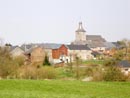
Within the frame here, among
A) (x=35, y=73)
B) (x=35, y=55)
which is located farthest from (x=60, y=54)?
(x=35, y=73)

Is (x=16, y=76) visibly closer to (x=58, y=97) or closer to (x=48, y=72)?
(x=48, y=72)

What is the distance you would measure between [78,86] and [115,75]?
987 cm

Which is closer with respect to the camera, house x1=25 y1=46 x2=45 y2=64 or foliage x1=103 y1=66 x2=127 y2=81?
foliage x1=103 y1=66 x2=127 y2=81

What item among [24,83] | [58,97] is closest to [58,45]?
[24,83]

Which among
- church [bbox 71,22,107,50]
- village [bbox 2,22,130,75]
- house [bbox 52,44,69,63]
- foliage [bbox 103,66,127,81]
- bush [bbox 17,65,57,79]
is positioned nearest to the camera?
foliage [bbox 103,66,127,81]

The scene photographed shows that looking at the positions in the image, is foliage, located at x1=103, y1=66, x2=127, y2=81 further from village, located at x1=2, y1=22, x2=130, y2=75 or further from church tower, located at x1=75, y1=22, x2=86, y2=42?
church tower, located at x1=75, y1=22, x2=86, y2=42

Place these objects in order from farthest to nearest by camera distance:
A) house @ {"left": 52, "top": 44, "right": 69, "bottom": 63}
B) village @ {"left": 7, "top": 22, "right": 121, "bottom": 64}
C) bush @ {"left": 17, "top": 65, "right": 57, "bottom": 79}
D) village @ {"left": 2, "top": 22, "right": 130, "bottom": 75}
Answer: house @ {"left": 52, "top": 44, "right": 69, "bottom": 63}, village @ {"left": 7, "top": 22, "right": 121, "bottom": 64}, village @ {"left": 2, "top": 22, "right": 130, "bottom": 75}, bush @ {"left": 17, "top": 65, "right": 57, "bottom": 79}

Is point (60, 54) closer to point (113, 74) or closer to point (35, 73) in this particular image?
point (35, 73)

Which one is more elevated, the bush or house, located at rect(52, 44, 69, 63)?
house, located at rect(52, 44, 69, 63)

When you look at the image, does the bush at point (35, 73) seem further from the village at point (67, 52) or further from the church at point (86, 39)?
the church at point (86, 39)

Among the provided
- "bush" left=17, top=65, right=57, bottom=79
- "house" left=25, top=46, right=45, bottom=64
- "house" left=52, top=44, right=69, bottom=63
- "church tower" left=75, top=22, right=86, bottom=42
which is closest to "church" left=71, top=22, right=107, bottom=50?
"church tower" left=75, top=22, right=86, bottom=42

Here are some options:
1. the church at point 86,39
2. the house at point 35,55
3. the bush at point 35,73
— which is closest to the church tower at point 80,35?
the church at point 86,39

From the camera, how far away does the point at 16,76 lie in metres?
38.1

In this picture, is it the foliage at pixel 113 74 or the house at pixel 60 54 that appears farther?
the house at pixel 60 54
